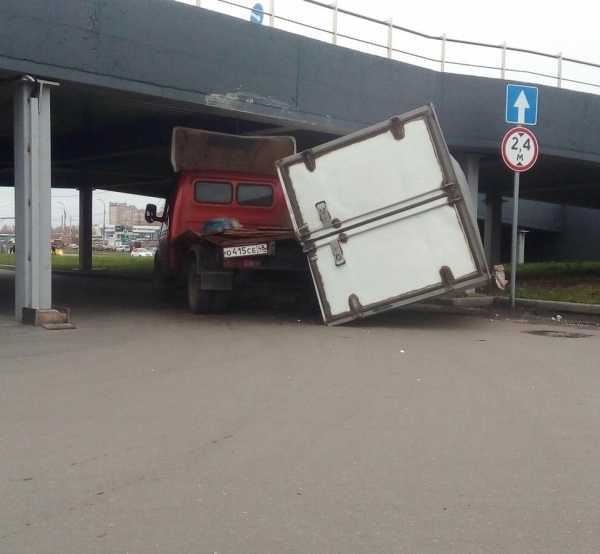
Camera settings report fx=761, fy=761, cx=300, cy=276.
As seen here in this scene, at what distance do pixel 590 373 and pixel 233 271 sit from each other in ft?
18.4

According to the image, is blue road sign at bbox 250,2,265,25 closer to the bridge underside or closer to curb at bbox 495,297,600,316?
the bridge underside

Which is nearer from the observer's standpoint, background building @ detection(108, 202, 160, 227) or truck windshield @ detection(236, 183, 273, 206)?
truck windshield @ detection(236, 183, 273, 206)

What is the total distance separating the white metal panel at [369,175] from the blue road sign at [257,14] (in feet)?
12.1

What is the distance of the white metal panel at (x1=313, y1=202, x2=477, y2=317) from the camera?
9641mm

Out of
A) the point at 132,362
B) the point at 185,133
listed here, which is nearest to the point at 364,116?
the point at 185,133

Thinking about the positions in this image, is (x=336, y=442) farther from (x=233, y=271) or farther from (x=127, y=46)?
(x=127, y=46)

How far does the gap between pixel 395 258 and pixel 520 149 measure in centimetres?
428

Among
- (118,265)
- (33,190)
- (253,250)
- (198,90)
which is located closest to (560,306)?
(253,250)

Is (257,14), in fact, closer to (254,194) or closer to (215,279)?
(254,194)

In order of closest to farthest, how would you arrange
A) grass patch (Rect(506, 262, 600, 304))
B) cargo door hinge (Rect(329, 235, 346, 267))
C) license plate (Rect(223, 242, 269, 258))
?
cargo door hinge (Rect(329, 235, 346, 267))
license plate (Rect(223, 242, 269, 258))
grass patch (Rect(506, 262, 600, 304))

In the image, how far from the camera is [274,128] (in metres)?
15.1

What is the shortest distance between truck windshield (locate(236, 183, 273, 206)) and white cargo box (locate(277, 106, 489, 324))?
2.64m

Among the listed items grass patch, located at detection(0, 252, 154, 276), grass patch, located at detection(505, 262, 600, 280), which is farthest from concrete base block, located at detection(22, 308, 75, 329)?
grass patch, located at detection(0, 252, 154, 276)

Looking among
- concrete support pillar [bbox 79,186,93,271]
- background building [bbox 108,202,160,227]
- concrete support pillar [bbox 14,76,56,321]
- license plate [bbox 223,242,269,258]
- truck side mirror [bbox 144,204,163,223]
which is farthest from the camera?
background building [bbox 108,202,160,227]
